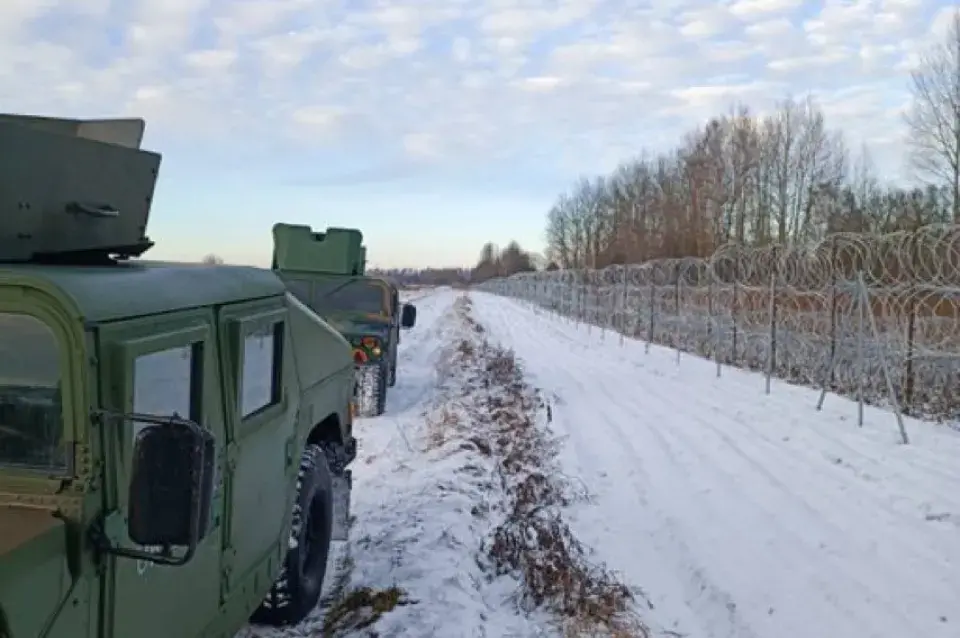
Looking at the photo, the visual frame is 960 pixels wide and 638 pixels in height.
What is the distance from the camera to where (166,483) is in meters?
2.12

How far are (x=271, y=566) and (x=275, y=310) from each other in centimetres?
116

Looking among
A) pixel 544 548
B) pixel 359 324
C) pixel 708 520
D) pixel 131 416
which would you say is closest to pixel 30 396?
pixel 131 416

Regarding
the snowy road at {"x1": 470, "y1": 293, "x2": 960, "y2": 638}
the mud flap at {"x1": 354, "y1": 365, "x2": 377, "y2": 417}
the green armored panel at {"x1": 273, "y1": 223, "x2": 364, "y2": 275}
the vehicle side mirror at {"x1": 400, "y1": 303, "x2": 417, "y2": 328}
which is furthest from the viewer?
the vehicle side mirror at {"x1": 400, "y1": 303, "x2": 417, "y2": 328}

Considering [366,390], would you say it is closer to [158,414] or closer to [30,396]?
[158,414]

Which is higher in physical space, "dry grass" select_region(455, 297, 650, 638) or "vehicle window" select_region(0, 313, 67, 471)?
"vehicle window" select_region(0, 313, 67, 471)

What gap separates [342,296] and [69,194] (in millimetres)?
8741

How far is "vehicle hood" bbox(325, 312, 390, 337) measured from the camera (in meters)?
11.6

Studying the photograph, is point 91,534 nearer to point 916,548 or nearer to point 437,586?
point 437,586

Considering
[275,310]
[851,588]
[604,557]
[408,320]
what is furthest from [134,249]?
[408,320]

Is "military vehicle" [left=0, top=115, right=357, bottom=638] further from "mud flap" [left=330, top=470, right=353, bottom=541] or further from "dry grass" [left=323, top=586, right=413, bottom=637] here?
"mud flap" [left=330, top=470, right=353, bottom=541]

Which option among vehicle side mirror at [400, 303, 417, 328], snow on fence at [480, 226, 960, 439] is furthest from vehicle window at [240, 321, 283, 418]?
vehicle side mirror at [400, 303, 417, 328]

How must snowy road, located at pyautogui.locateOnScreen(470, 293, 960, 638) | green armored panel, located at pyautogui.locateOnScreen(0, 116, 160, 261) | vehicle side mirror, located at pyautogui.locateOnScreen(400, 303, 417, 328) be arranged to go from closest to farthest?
1. green armored panel, located at pyautogui.locateOnScreen(0, 116, 160, 261)
2. snowy road, located at pyautogui.locateOnScreen(470, 293, 960, 638)
3. vehicle side mirror, located at pyautogui.locateOnScreen(400, 303, 417, 328)

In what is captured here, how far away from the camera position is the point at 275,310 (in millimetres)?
3848

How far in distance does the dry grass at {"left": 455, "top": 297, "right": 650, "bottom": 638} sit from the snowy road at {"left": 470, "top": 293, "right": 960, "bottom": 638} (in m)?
0.26
